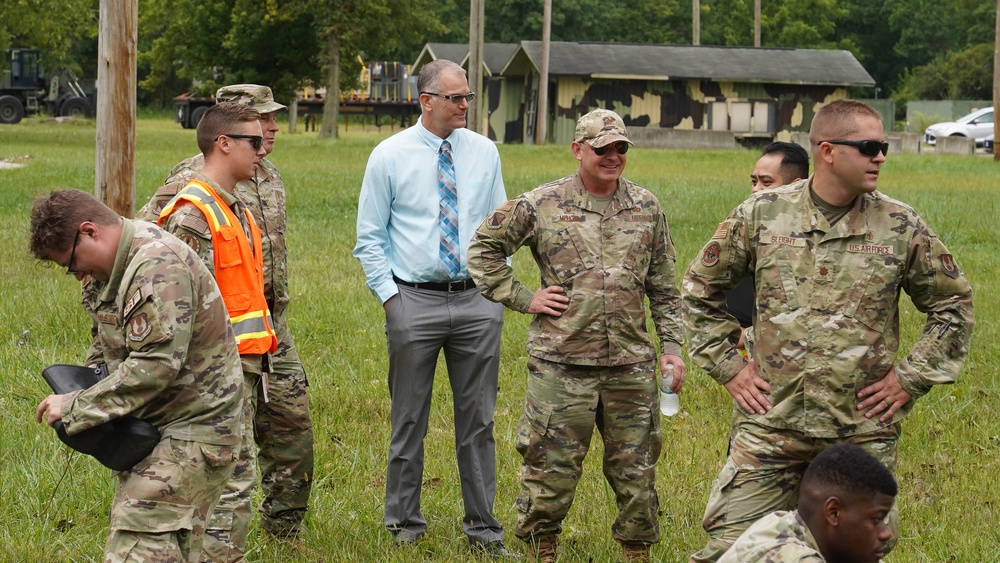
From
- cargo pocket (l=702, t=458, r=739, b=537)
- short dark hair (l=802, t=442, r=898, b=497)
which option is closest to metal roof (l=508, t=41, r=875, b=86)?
cargo pocket (l=702, t=458, r=739, b=537)

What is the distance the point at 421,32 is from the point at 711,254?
2017 inches

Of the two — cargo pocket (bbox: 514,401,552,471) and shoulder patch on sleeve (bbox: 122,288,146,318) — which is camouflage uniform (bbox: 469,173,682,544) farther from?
shoulder patch on sleeve (bbox: 122,288,146,318)

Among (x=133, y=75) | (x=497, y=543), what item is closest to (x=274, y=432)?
(x=497, y=543)

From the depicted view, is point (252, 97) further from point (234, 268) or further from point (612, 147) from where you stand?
point (612, 147)

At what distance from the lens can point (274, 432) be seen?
603cm

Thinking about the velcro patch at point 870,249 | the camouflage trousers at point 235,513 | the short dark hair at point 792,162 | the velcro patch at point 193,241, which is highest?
the short dark hair at point 792,162

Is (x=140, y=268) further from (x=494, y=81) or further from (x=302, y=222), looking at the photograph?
(x=494, y=81)

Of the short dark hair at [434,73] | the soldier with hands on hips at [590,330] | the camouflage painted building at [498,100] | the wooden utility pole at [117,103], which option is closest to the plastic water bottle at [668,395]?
the soldier with hands on hips at [590,330]

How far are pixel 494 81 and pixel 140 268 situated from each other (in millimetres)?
51046

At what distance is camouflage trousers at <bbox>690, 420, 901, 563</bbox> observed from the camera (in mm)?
4586

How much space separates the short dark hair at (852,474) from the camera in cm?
361

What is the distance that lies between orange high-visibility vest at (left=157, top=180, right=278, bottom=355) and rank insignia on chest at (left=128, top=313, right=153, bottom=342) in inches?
38.7

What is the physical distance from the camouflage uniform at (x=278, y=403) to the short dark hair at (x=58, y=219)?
1.70 m

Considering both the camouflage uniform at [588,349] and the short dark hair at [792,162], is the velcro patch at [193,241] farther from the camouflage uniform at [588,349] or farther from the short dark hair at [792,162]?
the short dark hair at [792,162]
